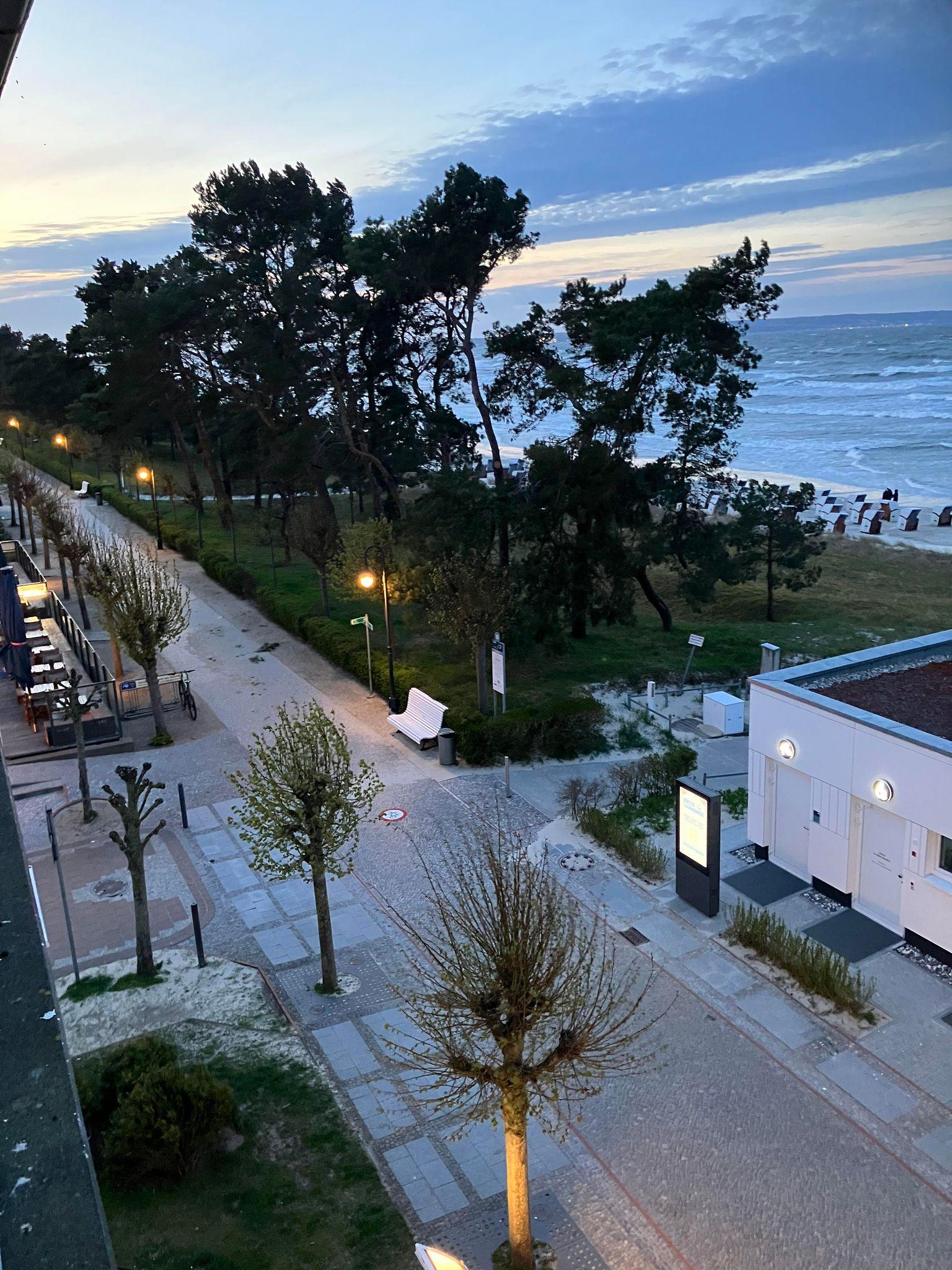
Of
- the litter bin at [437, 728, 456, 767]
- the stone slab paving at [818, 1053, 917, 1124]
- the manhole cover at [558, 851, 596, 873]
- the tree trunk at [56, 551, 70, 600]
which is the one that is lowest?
the stone slab paving at [818, 1053, 917, 1124]

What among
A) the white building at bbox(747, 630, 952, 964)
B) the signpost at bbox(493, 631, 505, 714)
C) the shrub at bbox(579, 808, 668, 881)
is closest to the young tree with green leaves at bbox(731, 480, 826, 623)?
the signpost at bbox(493, 631, 505, 714)

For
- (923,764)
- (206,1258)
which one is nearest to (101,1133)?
(206,1258)

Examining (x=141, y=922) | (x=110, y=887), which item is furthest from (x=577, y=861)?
(x=110, y=887)

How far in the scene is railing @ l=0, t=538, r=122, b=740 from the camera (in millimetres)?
21266

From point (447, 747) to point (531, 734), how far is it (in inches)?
65.5

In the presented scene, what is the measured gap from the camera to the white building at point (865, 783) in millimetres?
12398

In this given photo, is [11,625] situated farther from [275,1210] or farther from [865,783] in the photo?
[865,783]

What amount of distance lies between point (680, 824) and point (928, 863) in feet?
10.6

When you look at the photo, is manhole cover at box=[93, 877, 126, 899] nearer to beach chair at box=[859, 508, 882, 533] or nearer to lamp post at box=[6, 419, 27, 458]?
beach chair at box=[859, 508, 882, 533]

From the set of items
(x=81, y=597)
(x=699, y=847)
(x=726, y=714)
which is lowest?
(x=726, y=714)

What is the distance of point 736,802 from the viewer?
1739 cm

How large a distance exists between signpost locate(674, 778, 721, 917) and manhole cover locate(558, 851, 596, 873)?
1532 millimetres

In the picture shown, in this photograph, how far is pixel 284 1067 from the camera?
10.8 m

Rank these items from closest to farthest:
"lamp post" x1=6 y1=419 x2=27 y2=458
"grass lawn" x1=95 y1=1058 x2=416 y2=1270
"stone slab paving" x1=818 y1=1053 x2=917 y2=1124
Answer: "grass lawn" x1=95 y1=1058 x2=416 y2=1270, "stone slab paving" x1=818 y1=1053 x2=917 y2=1124, "lamp post" x1=6 y1=419 x2=27 y2=458
